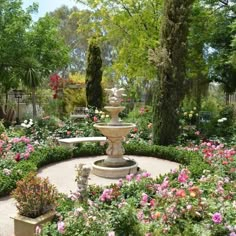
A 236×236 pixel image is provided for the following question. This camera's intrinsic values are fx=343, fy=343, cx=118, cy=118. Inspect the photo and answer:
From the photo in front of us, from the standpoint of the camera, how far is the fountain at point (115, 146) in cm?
716

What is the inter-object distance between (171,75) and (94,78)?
6935 millimetres

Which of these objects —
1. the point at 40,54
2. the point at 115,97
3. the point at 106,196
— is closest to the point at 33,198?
the point at 106,196

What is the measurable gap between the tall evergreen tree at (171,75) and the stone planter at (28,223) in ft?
20.7

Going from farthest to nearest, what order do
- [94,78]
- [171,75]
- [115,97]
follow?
[94,78] → [171,75] → [115,97]

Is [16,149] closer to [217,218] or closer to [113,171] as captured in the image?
[113,171]

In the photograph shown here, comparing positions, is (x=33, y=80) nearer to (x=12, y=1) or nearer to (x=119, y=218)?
(x=12, y=1)

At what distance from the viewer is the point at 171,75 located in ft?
33.0

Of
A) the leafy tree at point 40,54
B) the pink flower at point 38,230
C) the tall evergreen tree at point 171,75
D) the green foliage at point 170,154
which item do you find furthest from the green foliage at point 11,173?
the leafy tree at point 40,54

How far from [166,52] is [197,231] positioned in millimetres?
7302

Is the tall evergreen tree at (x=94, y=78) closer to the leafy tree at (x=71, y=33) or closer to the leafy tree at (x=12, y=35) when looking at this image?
the leafy tree at (x=12, y=35)

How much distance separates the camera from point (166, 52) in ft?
32.9

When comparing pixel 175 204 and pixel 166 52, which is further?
pixel 166 52

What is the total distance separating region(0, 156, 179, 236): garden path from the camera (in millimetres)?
4660

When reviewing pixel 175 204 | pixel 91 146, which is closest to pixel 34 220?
pixel 175 204
